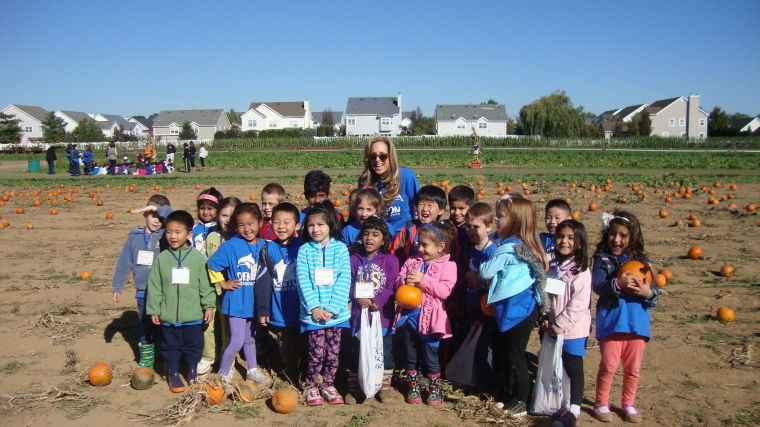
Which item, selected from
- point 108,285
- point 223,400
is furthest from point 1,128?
point 223,400

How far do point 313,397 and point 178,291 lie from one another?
1.47 metres

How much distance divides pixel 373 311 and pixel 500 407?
126cm

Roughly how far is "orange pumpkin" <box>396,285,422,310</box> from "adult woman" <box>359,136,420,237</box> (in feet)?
2.92

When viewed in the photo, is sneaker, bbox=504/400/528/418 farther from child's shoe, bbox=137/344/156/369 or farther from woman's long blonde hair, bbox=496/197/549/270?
child's shoe, bbox=137/344/156/369

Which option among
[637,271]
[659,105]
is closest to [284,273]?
[637,271]

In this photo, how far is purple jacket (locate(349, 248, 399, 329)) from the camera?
4461mm

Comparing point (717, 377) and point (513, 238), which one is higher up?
point (513, 238)

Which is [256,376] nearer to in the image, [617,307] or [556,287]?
[556,287]

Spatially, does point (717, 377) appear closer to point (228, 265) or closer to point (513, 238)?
point (513, 238)

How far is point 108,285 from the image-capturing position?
780 centimetres

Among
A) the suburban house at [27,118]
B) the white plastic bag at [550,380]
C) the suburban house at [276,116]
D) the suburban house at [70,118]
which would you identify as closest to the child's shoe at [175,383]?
the white plastic bag at [550,380]

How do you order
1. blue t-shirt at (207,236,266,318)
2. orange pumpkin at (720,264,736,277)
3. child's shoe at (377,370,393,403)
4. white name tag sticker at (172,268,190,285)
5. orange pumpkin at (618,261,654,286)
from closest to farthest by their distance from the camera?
1. orange pumpkin at (618,261,654,286)
2. child's shoe at (377,370,393,403)
3. white name tag sticker at (172,268,190,285)
4. blue t-shirt at (207,236,266,318)
5. orange pumpkin at (720,264,736,277)

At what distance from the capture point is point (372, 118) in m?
95.9

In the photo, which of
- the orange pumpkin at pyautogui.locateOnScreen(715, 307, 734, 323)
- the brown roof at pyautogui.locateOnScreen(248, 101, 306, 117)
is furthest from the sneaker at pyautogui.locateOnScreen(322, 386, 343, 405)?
the brown roof at pyautogui.locateOnScreen(248, 101, 306, 117)
